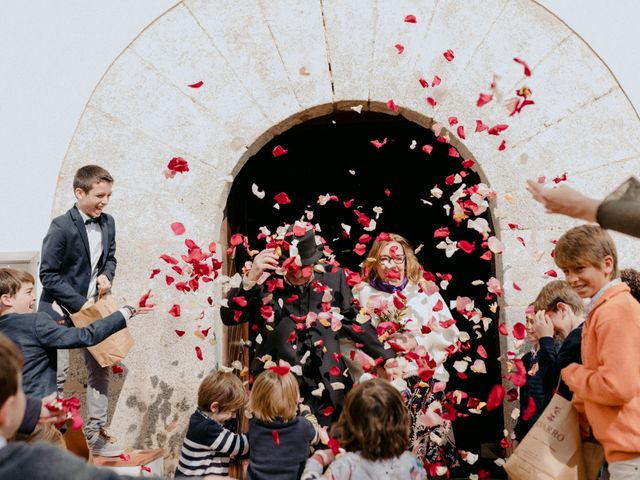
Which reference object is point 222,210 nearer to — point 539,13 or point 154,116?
point 154,116

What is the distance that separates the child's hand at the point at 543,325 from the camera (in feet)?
11.5

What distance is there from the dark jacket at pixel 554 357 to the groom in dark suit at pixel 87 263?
2450 millimetres

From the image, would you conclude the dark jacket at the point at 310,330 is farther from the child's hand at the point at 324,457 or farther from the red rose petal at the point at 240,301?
the child's hand at the point at 324,457

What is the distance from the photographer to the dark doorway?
673 cm

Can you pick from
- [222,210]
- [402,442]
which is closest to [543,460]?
[402,442]

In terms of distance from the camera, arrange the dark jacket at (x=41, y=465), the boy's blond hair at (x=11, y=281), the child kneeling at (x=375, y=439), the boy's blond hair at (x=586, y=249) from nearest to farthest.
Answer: the dark jacket at (x=41, y=465) → the child kneeling at (x=375, y=439) → the boy's blond hair at (x=586, y=249) → the boy's blond hair at (x=11, y=281)

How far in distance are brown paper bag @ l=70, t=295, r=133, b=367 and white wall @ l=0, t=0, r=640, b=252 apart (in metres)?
0.81

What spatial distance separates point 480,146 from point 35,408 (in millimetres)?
3116

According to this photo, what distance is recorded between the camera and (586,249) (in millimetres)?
2986

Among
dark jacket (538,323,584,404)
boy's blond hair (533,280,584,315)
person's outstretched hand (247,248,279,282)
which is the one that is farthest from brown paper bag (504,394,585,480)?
person's outstretched hand (247,248,279,282)

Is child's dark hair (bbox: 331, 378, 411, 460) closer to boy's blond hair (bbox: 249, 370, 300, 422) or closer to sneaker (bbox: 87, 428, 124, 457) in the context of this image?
boy's blond hair (bbox: 249, 370, 300, 422)

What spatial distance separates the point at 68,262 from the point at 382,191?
3505mm

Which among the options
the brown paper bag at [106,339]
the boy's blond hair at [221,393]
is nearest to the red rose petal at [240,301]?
the boy's blond hair at [221,393]

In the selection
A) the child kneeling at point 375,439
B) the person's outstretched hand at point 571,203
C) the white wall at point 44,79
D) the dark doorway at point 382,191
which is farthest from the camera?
the dark doorway at point 382,191
